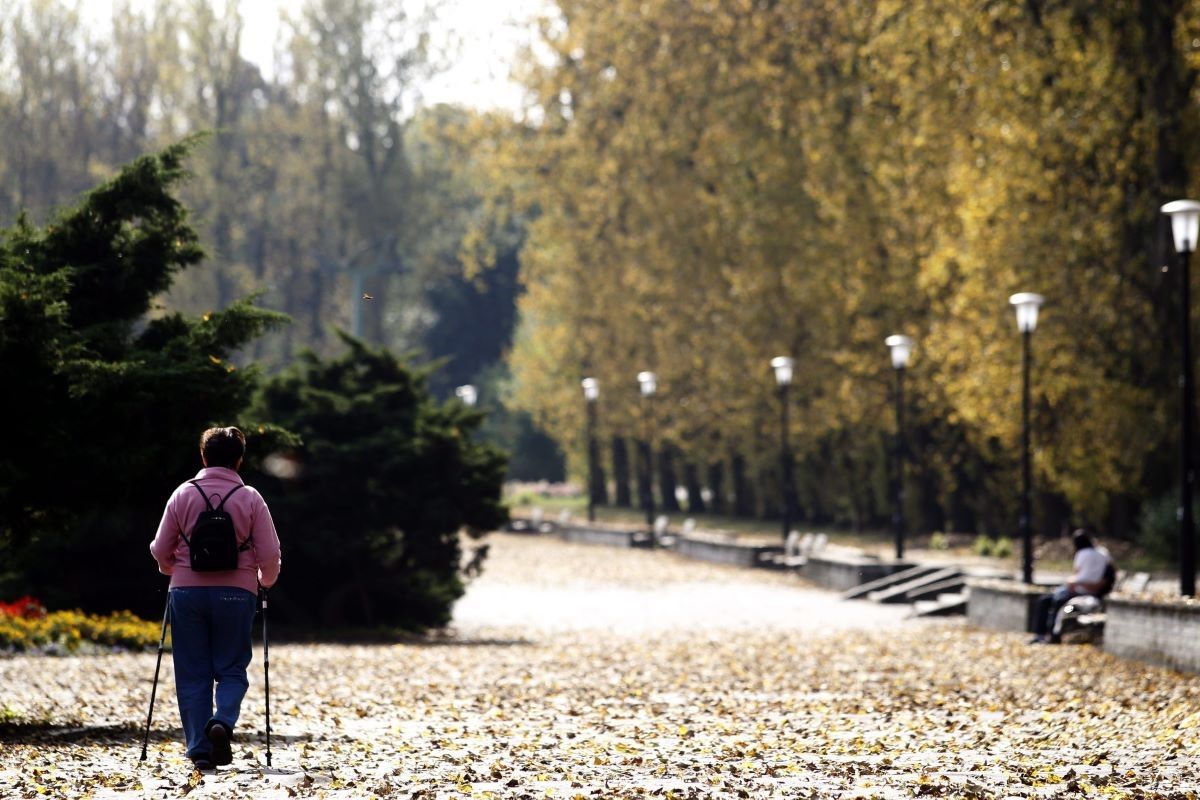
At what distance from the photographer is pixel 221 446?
8945mm

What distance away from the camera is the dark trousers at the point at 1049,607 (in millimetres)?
20609

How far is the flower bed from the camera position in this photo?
706 inches

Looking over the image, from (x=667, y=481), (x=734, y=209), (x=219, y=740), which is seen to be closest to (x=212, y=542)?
(x=219, y=740)

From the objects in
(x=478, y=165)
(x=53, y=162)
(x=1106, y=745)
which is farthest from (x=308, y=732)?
(x=53, y=162)

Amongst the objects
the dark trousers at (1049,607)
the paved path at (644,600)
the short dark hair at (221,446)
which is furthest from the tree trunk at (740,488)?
the short dark hair at (221,446)

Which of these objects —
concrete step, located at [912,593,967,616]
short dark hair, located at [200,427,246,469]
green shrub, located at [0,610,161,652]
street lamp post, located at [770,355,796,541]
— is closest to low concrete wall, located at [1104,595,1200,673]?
concrete step, located at [912,593,967,616]

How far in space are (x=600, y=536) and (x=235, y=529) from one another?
38.3 metres

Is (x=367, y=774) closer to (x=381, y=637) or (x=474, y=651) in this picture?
(x=474, y=651)

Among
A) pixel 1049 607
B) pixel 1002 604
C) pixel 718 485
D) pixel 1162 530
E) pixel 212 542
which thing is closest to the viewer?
Result: pixel 212 542

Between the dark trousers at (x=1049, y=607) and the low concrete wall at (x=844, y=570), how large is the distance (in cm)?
981

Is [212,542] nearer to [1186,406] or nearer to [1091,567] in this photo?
[1186,406]

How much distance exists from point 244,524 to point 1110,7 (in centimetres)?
2623

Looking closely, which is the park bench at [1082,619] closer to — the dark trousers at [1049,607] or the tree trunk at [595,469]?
the dark trousers at [1049,607]

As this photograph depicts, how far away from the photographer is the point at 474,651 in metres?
20.2
